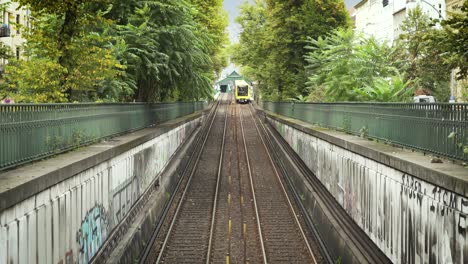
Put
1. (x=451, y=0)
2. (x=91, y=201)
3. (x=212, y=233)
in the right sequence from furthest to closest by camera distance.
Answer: (x=451, y=0) < (x=212, y=233) < (x=91, y=201)

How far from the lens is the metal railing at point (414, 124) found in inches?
362

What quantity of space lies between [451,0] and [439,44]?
3466 centimetres

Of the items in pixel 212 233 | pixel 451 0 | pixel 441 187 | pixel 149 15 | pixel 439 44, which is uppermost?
pixel 451 0

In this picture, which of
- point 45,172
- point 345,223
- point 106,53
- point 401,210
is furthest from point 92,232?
point 106,53

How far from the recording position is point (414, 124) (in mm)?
11477

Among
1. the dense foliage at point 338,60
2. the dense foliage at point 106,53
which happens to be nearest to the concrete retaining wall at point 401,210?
the dense foliage at point 338,60

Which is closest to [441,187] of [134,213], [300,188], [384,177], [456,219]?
[456,219]

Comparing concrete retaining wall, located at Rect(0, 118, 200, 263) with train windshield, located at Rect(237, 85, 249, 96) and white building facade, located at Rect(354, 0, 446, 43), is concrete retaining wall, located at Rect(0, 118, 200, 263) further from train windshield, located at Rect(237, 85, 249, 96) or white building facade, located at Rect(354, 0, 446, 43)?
train windshield, located at Rect(237, 85, 249, 96)

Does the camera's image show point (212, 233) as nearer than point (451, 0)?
Yes

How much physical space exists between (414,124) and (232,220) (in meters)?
9.82

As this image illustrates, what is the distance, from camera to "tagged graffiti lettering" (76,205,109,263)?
10.4 metres

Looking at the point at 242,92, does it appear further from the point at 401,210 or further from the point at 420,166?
the point at 420,166

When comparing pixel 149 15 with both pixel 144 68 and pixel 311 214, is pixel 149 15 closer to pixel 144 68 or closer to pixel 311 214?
pixel 144 68

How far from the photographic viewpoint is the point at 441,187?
8.17m
